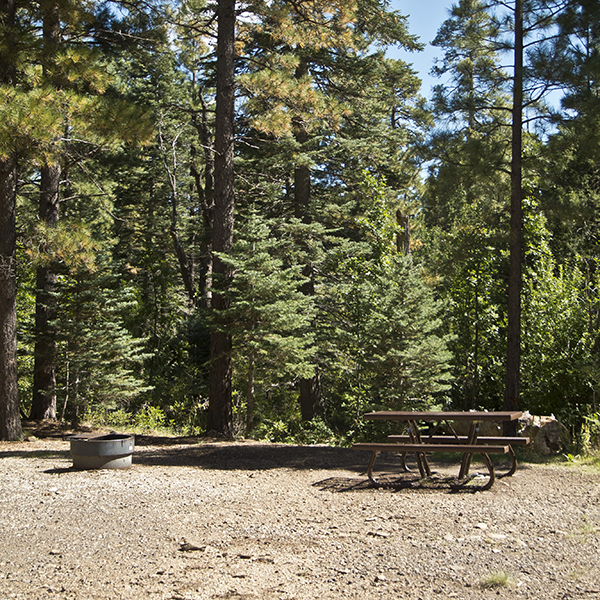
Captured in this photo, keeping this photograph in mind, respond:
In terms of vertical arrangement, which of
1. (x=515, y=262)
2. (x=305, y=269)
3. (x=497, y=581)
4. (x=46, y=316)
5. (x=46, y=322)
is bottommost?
(x=497, y=581)

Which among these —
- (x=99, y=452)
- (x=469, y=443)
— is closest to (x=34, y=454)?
(x=99, y=452)

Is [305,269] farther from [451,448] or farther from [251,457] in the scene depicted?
[451,448]

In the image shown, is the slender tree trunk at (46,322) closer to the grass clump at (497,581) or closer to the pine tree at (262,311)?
the pine tree at (262,311)

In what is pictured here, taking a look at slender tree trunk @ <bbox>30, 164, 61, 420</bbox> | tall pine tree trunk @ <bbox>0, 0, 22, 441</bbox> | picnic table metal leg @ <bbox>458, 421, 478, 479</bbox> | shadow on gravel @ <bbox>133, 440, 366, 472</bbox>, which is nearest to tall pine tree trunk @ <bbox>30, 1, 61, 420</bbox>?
slender tree trunk @ <bbox>30, 164, 61, 420</bbox>

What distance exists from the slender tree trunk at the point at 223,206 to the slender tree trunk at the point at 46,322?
11.5 ft

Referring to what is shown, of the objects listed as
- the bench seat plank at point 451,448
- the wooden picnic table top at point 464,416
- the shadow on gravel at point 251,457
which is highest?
the wooden picnic table top at point 464,416

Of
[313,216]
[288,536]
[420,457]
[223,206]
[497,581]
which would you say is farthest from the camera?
[313,216]

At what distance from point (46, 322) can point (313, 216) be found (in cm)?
634

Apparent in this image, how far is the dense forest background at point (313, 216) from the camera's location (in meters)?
9.09

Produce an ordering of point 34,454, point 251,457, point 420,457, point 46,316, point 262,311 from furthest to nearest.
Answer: point 46,316, point 262,311, point 34,454, point 251,457, point 420,457

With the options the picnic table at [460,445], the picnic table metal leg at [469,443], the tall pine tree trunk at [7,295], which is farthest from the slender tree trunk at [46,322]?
the picnic table metal leg at [469,443]

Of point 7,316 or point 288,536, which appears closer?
point 288,536

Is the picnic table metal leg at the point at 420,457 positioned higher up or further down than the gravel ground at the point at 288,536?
higher up

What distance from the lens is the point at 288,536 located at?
409cm
